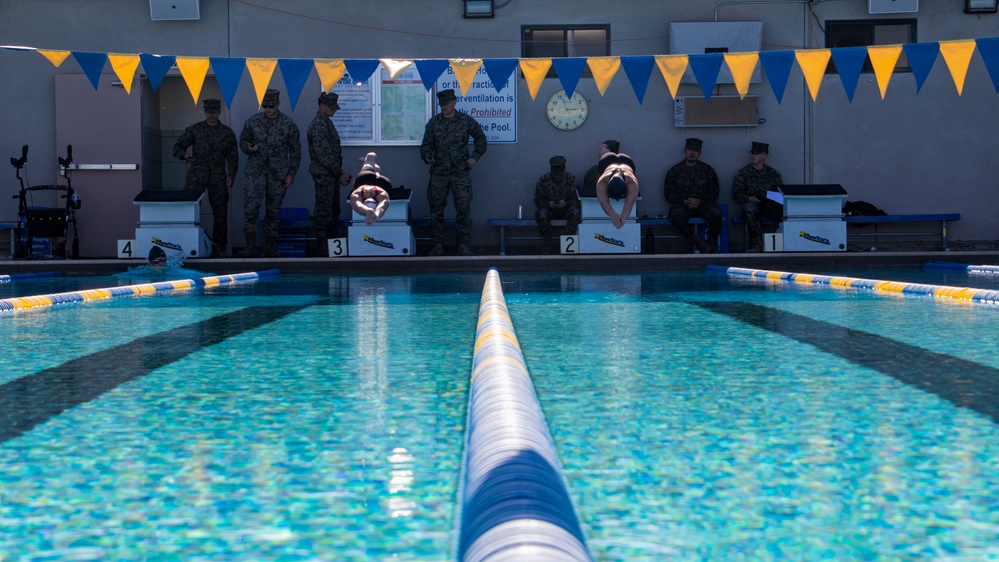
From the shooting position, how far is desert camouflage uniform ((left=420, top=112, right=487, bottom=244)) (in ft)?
38.2

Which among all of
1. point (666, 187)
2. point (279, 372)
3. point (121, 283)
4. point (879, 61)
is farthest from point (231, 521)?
point (666, 187)

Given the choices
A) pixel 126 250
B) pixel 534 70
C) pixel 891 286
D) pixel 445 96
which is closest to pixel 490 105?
pixel 445 96

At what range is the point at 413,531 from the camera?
4.41 ft

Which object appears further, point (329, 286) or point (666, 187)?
point (666, 187)

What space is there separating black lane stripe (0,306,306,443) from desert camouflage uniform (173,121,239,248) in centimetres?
767

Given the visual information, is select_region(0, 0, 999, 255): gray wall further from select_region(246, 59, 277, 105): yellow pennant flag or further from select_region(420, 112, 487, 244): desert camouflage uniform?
select_region(246, 59, 277, 105): yellow pennant flag

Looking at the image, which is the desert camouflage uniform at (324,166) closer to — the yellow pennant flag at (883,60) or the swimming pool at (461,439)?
the yellow pennant flag at (883,60)

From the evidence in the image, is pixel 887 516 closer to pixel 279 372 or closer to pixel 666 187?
pixel 279 372

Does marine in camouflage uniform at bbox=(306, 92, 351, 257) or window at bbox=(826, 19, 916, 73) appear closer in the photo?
marine in camouflage uniform at bbox=(306, 92, 351, 257)

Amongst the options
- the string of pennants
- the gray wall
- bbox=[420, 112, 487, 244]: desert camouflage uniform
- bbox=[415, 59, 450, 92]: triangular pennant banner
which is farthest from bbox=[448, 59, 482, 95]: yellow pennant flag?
the gray wall

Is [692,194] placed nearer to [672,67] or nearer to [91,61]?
[672,67]

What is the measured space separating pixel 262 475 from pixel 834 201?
10.8 m

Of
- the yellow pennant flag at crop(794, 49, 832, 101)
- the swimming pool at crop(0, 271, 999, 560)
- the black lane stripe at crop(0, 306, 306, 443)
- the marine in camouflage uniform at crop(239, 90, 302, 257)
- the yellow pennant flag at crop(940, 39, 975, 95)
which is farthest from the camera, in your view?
the marine in camouflage uniform at crop(239, 90, 302, 257)

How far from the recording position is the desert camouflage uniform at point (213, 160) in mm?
11688
